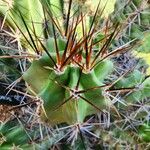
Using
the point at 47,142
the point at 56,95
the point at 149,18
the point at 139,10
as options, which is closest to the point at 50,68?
the point at 56,95

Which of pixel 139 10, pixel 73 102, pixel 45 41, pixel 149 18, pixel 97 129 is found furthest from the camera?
pixel 149 18

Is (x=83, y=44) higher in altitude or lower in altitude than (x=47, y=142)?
higher

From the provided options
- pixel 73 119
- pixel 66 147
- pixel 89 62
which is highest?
pixel 89 62

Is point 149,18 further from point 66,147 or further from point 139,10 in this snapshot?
point 66,147

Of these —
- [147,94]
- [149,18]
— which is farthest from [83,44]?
[149,18]

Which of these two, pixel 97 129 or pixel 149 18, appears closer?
pixel 97 129

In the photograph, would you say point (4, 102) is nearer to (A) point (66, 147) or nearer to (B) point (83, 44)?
(A) point (66, 147)

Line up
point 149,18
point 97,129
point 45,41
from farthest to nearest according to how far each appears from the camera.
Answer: point 149,18 < point 97,129 < point 45,41
